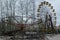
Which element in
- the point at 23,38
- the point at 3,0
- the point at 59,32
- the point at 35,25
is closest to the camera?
the point at 23,38

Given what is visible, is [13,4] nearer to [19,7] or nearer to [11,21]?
[19,7]

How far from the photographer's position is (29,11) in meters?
6.89

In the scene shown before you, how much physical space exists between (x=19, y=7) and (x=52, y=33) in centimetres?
163

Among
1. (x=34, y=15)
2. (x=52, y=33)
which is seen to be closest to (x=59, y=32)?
(x=52, y=33)

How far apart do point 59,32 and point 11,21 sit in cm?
366

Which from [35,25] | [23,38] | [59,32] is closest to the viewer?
[23,38]

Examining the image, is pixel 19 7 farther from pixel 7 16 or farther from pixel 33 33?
pixel 33 33

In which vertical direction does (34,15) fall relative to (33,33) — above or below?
above

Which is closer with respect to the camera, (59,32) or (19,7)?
(19,7)

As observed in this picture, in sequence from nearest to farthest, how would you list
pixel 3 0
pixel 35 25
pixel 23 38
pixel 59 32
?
pixel 23 38, pixel 35 25, pixel 3 0, pixel 59 32

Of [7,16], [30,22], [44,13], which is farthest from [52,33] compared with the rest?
[7,16]

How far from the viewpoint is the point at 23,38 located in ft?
20.6

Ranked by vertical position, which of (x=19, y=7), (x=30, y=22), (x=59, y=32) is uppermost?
(x=19, y=7)

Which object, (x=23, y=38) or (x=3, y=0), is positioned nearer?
(x=23, y=38)
